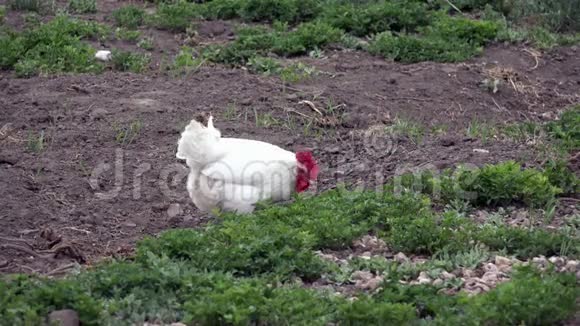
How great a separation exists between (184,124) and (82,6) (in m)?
3.99

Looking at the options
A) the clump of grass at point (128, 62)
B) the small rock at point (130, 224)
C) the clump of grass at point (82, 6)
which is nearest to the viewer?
the small rock at point (130, 224)

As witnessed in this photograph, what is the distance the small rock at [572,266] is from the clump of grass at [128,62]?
5.50 m

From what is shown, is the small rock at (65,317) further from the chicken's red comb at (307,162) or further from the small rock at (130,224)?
the chicken's red comb at (307,162)

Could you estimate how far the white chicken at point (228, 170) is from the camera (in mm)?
7223

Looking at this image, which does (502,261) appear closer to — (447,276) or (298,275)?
(447,276)

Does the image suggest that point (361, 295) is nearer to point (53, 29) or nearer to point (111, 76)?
point (111, 76)

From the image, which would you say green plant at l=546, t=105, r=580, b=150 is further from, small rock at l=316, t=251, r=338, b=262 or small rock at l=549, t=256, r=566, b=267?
small rock at l=316, t=251, r=338, b=262

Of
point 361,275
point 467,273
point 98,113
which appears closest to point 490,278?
point 467,273

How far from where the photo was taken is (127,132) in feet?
30.0

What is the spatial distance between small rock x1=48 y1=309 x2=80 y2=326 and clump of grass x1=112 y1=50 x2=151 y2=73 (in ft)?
18.7

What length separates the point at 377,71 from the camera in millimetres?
10891

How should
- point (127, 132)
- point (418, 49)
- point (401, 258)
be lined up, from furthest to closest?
point (418, 49), point (127, 132), point (401, 258)

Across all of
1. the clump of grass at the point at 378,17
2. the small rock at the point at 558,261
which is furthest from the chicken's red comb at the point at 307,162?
the clump of grass at the point at 378,17

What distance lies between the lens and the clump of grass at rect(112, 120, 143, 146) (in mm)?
9062
